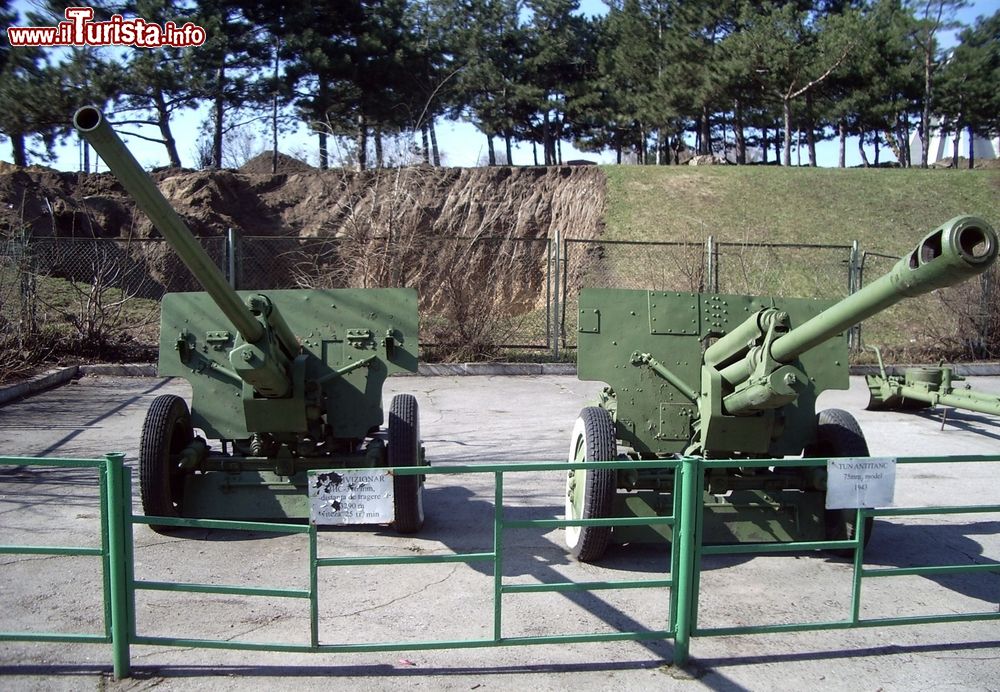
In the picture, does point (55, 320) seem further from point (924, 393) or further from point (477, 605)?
point (924, 393)

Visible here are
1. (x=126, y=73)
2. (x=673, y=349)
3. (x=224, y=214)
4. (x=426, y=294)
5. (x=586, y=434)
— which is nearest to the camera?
(x=586, y=434)

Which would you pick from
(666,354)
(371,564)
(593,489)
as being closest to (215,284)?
(371,564)

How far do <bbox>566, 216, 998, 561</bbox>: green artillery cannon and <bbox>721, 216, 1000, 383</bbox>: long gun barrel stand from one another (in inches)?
25.2

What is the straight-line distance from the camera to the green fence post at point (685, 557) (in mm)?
3752

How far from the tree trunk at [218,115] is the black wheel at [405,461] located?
2085 centimetres

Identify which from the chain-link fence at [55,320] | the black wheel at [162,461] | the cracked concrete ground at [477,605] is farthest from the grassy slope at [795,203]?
the black wheel at [162,461]

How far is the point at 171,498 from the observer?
555cm

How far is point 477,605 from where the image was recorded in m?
4.47

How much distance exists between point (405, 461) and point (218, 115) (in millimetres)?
24040

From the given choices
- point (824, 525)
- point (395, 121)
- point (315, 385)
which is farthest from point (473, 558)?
point (395, 121)

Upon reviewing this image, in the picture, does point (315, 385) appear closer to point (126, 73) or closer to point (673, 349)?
point (673, 349)

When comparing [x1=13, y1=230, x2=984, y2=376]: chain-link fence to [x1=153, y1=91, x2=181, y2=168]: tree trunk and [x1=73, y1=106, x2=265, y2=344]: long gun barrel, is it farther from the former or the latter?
[x1=73, y1=106, x2=265, y2=344]: long gun barrel

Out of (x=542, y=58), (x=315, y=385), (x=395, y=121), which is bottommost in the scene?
(x=315, y=385)

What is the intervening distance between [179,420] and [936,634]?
4.83 m
